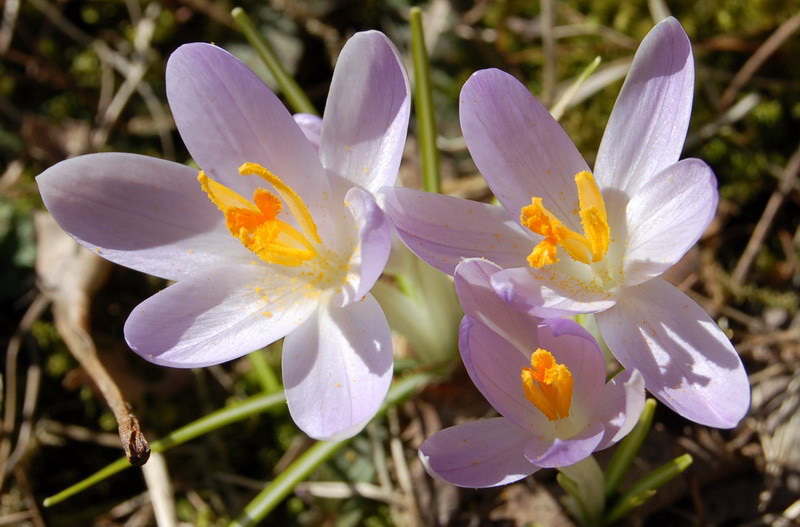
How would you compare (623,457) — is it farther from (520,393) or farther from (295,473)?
(295,473)

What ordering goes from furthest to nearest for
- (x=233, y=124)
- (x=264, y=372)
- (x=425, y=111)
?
(x=264, y=372), (x=425, y=111), (x=233, y=124)

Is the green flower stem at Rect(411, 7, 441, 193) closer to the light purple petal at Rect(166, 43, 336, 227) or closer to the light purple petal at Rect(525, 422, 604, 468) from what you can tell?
the light purple petal at Rect(166, 43, 336, 227)

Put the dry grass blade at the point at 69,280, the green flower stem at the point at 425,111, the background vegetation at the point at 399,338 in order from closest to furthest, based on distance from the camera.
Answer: the green flower stem at the point at 425,111
the background vegetation at the point at 399,338
the dry grass blade at the point at 69,280

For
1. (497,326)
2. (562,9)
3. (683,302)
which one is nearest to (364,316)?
(497,326)

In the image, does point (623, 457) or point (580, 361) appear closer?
point (580, 361)

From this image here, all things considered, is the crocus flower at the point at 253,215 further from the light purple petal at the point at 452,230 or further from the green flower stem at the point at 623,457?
the green flower stem at the point at 623,457

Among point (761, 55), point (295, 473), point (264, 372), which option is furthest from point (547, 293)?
point (761, 55)

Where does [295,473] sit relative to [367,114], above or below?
below

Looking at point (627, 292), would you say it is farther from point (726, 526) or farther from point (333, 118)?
point (726, 526)

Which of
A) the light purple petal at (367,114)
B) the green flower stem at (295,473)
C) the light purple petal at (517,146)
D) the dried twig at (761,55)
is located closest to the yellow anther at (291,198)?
the light purple petal at (367,114)
